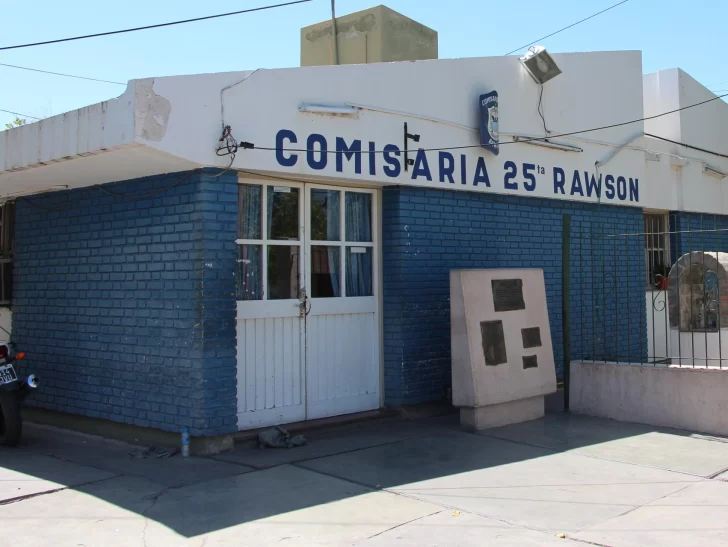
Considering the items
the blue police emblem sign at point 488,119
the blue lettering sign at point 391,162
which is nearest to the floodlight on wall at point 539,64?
the blue police emblem sign at point 488,119

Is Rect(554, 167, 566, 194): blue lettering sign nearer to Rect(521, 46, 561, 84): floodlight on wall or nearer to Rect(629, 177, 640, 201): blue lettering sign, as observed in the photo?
Rect(521, 46, 561, 84): floodlight on wall

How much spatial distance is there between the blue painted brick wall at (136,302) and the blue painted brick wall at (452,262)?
200 centimetres

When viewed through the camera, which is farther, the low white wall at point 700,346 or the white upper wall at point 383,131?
the low white wall at point 700,346

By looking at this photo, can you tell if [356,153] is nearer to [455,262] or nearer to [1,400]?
[455,262]

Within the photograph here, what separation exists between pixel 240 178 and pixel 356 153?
125cm

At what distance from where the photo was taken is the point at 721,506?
16.6 ft

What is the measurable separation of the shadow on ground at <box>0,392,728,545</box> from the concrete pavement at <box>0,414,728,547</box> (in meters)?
0.02

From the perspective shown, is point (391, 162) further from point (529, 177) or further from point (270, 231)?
point (529, 177)

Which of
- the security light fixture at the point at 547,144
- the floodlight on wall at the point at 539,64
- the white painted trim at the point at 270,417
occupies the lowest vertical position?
the white painted trim at the point at 270,417

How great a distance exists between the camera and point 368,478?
5.77 meters

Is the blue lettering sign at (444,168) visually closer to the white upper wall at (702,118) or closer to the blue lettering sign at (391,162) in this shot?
the blue lettering sign at (391,162)

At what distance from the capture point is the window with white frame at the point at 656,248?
1193 cm

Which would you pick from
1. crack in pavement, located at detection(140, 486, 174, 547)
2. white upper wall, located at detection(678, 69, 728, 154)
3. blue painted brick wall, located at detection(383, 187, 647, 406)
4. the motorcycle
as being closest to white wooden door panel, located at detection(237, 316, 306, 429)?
blue painted brick wall, located at detection(383, 187, 647, 406)

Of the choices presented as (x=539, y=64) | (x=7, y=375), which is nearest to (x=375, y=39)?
(x=539, y=64)
